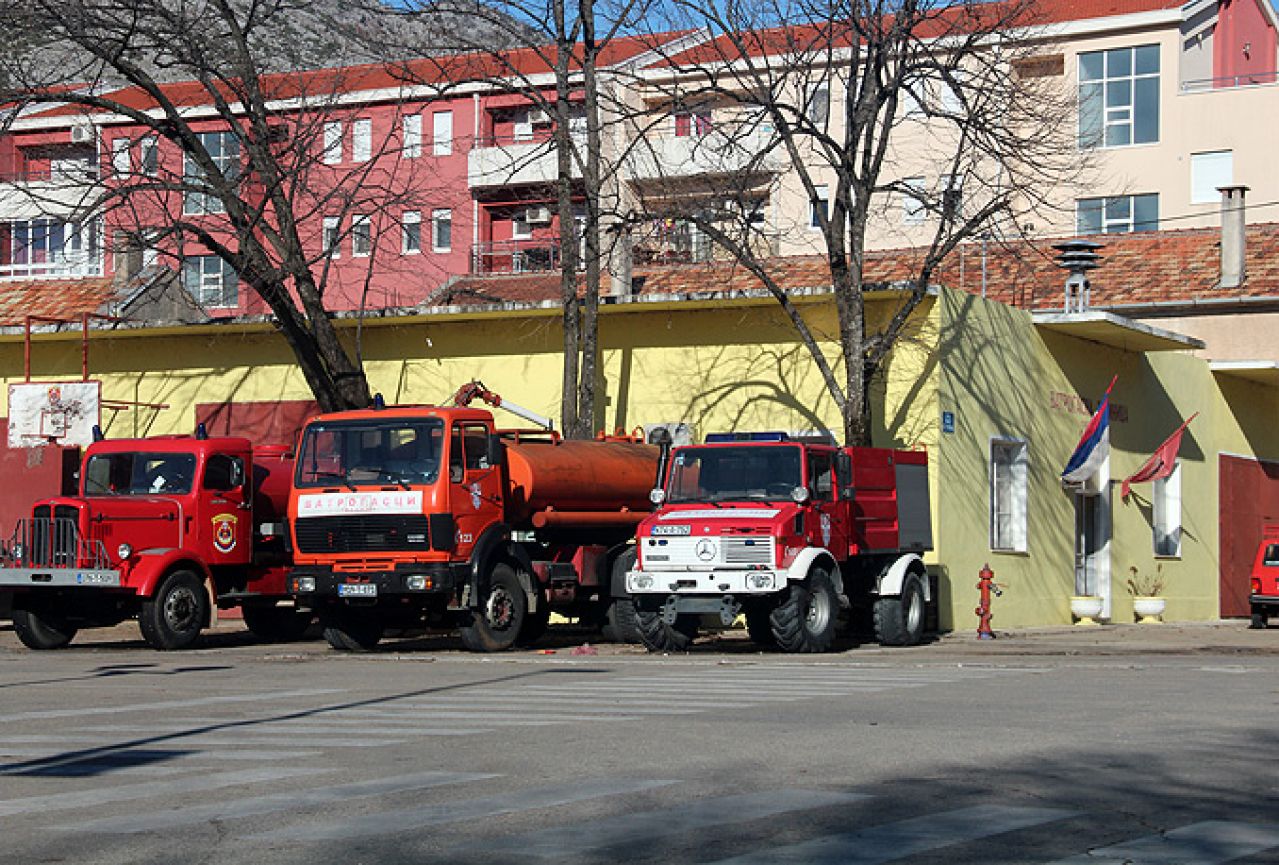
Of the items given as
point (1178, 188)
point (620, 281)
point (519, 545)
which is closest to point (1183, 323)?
point (620, 281)

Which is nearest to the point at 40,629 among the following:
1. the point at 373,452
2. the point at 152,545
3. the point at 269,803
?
the point at 152,545

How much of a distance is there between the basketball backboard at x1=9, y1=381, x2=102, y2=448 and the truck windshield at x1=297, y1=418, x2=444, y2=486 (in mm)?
9550

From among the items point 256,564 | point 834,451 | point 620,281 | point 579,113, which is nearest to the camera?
point 834,451

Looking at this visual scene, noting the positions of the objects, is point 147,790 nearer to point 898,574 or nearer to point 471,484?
point 471,484

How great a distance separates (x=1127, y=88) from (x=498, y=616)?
135 feet

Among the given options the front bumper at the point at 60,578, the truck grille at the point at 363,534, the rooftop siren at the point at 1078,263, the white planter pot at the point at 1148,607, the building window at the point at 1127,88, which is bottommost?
the white planter pot at the point at 1148,607

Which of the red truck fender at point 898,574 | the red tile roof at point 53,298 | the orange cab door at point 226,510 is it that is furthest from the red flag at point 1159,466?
the red tile roof at point 53,298

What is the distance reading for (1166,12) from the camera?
58.5m

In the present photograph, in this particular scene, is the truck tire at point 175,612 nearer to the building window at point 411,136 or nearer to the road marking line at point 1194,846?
the building window at point 411,136

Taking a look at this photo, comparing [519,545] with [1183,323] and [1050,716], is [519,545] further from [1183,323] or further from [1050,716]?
[1183,323]

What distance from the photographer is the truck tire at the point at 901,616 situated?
2522cm

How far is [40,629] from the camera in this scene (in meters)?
25.0

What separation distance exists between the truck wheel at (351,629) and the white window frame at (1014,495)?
11.4 metres

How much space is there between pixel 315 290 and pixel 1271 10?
4456 centimetres
